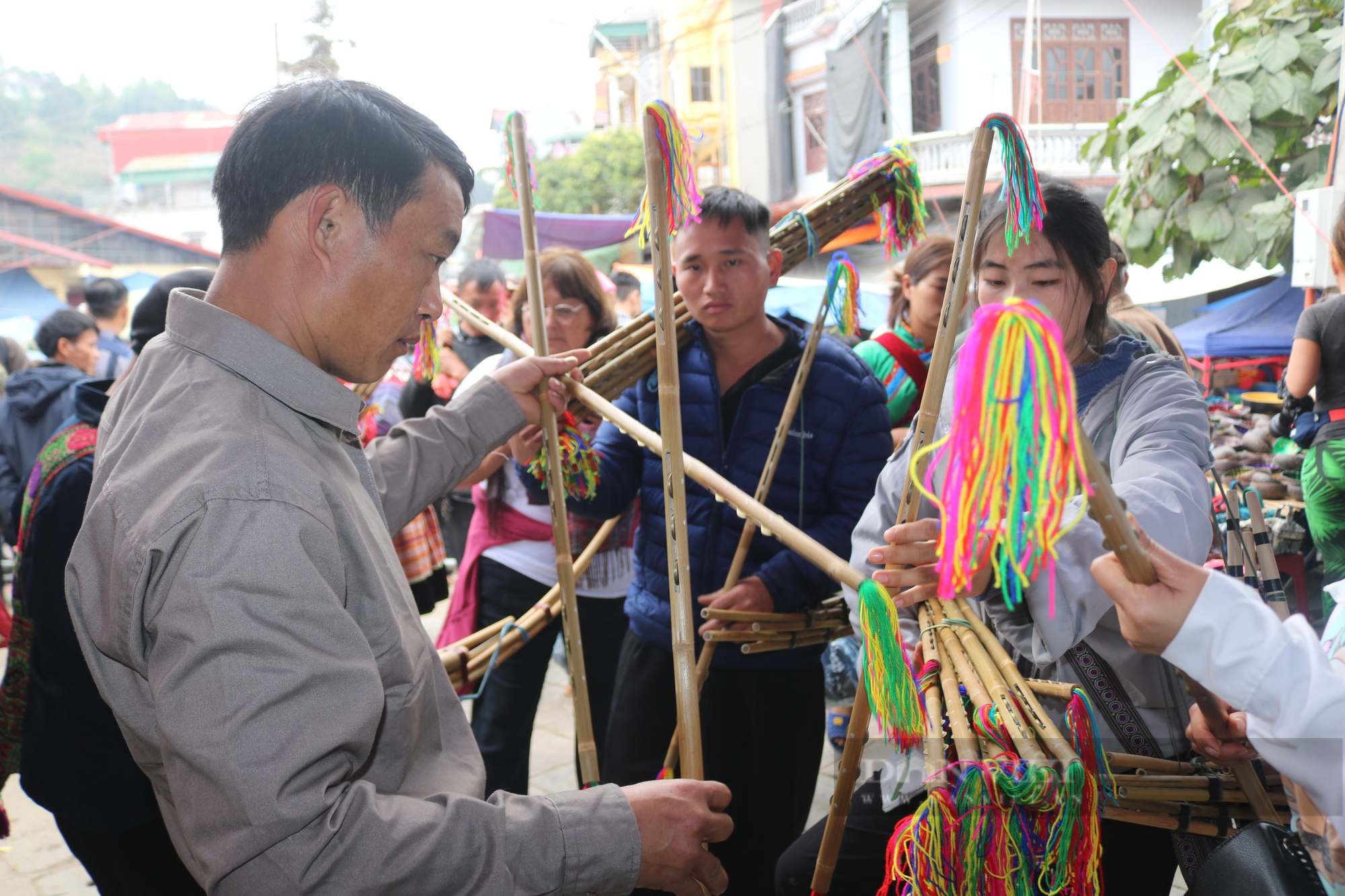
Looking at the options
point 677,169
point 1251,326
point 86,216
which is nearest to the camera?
point 677,169

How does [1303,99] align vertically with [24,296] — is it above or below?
above

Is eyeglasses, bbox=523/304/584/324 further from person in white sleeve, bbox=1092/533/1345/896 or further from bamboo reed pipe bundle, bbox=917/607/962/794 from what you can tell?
person in white sleeve, bbox=1092/533/1345/896

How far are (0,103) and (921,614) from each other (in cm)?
6628

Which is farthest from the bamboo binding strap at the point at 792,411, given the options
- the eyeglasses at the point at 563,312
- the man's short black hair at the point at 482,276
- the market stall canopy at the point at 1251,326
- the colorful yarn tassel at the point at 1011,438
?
the market stall canopy at the point at 1251,326

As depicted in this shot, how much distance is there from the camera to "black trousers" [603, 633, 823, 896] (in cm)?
205

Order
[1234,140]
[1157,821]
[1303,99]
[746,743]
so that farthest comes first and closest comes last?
[1234,140], [1303,99], [746,743], [1157,821]

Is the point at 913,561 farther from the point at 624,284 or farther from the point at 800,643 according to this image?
the point at 624,284

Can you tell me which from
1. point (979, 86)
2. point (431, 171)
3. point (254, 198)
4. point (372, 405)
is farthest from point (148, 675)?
point (979, 86)

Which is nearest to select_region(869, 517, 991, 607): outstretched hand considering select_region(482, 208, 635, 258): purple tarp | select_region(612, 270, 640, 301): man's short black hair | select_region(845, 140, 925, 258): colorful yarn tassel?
select_region(845, 140, 925, 258): colorful yarn tassel

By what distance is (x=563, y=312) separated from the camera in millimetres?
2896

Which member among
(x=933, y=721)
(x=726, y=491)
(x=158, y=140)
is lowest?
(x=933, y=721)

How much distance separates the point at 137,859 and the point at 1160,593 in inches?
68.4

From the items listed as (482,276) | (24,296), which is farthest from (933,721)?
(24,296)

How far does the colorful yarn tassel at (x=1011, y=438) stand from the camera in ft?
2.21
